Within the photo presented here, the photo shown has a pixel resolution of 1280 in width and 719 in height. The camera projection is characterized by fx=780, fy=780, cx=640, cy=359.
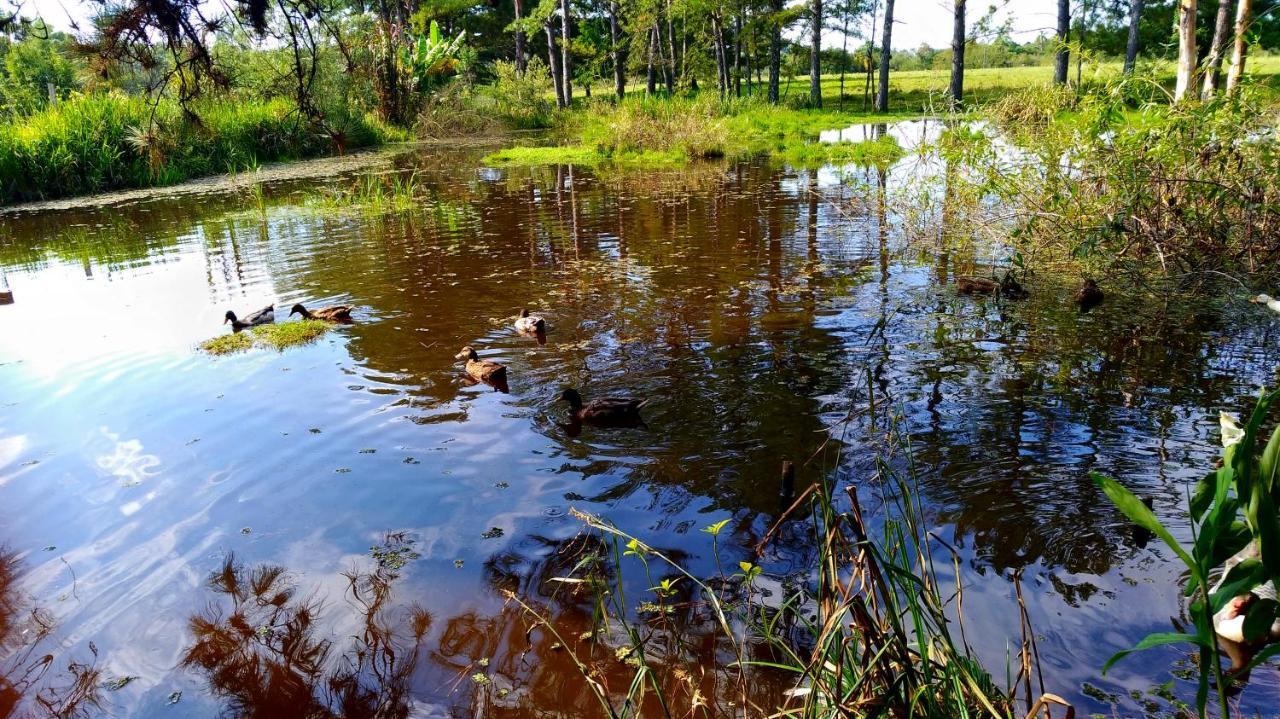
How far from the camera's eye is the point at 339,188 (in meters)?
18.8

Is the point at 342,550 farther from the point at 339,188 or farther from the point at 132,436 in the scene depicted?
the point at 339,188

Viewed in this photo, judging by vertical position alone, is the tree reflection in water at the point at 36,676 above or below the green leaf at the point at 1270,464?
below

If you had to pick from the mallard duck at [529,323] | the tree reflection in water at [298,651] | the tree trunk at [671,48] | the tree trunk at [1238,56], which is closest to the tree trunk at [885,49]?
the tree trunk at [671,48]

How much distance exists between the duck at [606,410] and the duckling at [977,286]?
445 centimetres

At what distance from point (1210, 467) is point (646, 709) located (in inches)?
145

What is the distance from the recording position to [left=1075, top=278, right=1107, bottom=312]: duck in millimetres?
7742

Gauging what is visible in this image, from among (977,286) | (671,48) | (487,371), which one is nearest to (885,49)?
(671,48)

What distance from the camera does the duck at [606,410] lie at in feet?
18.8

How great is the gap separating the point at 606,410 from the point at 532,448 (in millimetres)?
604

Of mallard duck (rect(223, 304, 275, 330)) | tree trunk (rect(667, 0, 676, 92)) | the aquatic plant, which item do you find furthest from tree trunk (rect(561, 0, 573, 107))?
the aquatic plant

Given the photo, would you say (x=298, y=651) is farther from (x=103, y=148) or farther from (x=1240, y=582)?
(x=103, y=148)

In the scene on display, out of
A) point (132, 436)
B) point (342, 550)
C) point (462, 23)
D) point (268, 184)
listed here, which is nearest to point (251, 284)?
point (132, 436)

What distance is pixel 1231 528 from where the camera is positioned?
6.08 ft

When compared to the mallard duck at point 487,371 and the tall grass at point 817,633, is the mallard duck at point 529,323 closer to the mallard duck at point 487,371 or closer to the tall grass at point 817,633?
the mallard duck at point 487,371
